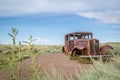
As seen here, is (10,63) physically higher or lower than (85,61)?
higher

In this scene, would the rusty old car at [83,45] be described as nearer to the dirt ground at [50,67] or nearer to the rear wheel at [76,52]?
the rear wheel at [76,52]

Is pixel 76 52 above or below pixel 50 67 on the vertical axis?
above

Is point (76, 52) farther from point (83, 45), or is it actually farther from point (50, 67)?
point (50, 67)

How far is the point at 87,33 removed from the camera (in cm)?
2122

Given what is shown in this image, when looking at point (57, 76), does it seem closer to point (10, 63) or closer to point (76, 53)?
point (10, 63)

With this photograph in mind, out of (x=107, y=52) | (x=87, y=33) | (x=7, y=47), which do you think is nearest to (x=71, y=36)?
(x=87, y=33)

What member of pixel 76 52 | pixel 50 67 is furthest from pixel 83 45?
pixel 50 67

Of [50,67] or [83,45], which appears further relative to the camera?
[83,45]

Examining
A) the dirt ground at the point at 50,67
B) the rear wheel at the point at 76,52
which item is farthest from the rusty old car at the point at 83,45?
the dirt ground at the point at 50,67

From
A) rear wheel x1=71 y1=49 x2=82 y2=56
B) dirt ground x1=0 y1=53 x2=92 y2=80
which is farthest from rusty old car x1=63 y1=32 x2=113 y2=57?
dirt ground x1=0 y1=53 x2=92 y2=80

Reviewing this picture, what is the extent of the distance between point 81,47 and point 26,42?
1605 centimetres

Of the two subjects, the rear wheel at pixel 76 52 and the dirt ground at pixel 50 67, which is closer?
the dirt ground at pixel 50 67

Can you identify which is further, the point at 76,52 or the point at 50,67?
the point at 76,52

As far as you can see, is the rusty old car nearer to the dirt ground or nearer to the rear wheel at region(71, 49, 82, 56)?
the rear wheel at region(71, 49, 82, 56)
